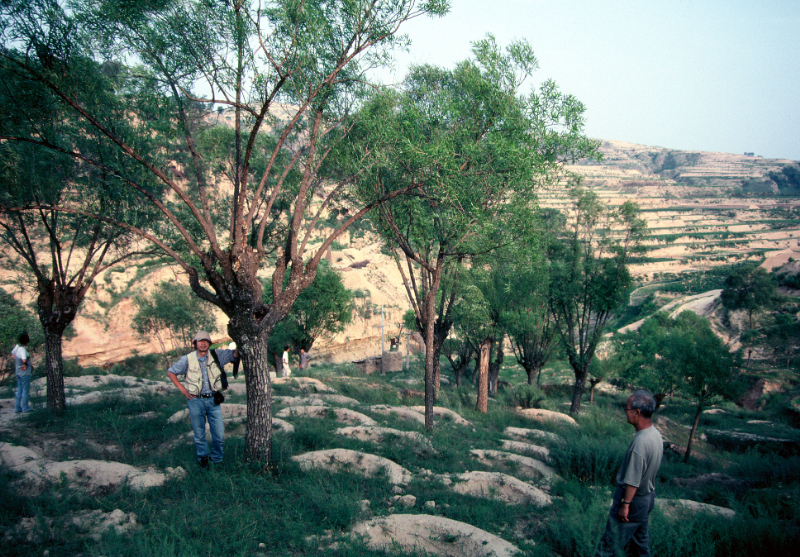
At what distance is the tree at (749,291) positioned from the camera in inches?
1688


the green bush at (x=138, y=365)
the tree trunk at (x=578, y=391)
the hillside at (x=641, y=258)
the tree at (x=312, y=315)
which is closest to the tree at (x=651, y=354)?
the tree trunk at (x=578, y=391)

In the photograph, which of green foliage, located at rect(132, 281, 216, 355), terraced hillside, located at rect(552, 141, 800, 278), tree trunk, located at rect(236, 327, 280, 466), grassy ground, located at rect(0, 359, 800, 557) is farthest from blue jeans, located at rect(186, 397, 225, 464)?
terraced hillside, located at rect(552, 141, 800, 278)

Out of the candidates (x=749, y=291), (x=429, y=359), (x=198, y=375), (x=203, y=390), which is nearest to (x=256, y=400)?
(x=203, y=390)

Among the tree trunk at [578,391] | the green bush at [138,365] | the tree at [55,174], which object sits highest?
the tree at [55,174]

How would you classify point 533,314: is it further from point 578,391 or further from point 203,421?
point 203,421

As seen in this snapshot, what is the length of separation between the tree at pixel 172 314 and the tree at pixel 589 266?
25.1 meters

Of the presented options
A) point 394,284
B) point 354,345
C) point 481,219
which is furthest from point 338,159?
point 394,284

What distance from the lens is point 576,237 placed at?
18.2m

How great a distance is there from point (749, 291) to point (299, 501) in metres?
53.9

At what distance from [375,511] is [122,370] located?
3296 cm

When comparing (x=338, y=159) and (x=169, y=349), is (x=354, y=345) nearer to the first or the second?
(x=169, y=349)

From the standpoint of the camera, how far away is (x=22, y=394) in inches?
386

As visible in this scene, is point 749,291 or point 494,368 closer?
point 494,368

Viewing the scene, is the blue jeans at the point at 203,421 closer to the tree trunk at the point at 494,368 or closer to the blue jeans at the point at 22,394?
the blue jeans at the point at 22,394
